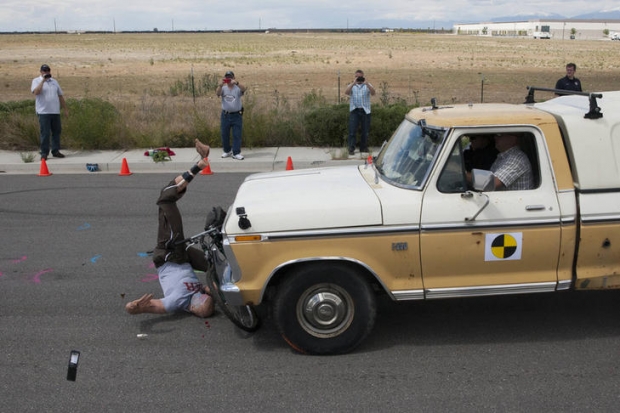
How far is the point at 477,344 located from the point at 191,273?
2.53 meters

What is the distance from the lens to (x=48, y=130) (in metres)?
14.0

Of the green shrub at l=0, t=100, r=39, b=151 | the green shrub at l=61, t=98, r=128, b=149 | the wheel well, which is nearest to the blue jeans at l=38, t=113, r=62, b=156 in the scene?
the green shrub at l=61, t=98, r=128, b=149

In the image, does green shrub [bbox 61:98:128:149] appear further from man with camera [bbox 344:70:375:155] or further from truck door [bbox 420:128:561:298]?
truck door [bbox 420:128:561:298]

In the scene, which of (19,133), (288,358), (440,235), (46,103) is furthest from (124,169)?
(440,235)

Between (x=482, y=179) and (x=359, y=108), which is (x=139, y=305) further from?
(x=359, y=108)

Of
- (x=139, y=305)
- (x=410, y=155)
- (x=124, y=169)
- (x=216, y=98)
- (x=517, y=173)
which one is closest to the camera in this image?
(x=517, y=173)

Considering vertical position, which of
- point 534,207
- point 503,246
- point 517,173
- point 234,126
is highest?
point 234,126

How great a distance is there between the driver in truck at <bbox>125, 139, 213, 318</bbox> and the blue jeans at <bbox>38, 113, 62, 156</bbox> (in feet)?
30.5

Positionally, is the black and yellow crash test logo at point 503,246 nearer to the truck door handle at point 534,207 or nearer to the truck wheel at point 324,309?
the truck door handle at point 534,207

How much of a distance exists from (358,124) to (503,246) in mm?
10004

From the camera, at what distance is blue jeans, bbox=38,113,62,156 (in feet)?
45.7

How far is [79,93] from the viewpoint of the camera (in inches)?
1489

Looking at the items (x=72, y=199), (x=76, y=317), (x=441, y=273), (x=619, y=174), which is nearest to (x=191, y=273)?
(x=76, y=317)

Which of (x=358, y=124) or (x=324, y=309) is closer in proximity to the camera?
(x=324, y=309)
